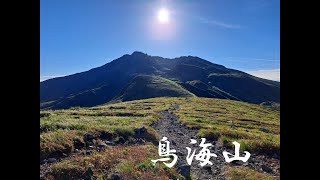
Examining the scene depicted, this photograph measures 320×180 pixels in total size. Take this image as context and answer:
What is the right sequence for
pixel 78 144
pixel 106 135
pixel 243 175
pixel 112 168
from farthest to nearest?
pixel 106 135 < pixel 78 144 < pixel 243 175 < pixel 112 168

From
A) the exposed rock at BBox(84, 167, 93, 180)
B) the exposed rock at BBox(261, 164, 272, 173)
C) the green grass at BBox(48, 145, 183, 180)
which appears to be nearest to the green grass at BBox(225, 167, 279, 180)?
the exposed rock at BBox(261, 164, 272, 173)

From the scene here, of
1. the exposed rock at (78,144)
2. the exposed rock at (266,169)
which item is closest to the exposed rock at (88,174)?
the exposed rock at (78,144)

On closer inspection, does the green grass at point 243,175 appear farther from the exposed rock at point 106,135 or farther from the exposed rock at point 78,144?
the exposed rock at point 106,135

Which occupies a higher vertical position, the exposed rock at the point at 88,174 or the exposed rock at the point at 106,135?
the exposed rock at the point at 106,135

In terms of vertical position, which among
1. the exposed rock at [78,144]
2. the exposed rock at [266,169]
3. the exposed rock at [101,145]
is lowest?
the exposed rock at [266,169]

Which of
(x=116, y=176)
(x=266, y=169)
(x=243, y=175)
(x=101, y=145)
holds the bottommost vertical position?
(x=266, y=169)

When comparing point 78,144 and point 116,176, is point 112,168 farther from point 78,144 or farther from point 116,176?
point 78,144

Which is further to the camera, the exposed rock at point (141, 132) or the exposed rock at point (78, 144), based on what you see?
the exposed rock at point (141, 132)

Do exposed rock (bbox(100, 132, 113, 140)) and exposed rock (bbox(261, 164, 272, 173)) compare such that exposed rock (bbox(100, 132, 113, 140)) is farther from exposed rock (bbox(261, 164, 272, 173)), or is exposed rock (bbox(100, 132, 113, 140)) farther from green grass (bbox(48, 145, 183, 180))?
exposed rock (bbox(261, 164, 272, 173))

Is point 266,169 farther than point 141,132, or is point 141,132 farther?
point 141,132

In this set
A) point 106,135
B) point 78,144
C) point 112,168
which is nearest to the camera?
point 112,168

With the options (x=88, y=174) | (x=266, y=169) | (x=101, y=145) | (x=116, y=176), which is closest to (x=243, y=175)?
(x=266, y=169)

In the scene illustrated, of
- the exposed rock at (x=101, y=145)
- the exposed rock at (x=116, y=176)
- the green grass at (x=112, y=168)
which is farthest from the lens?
the exposed rock at (x=101, y=145)
